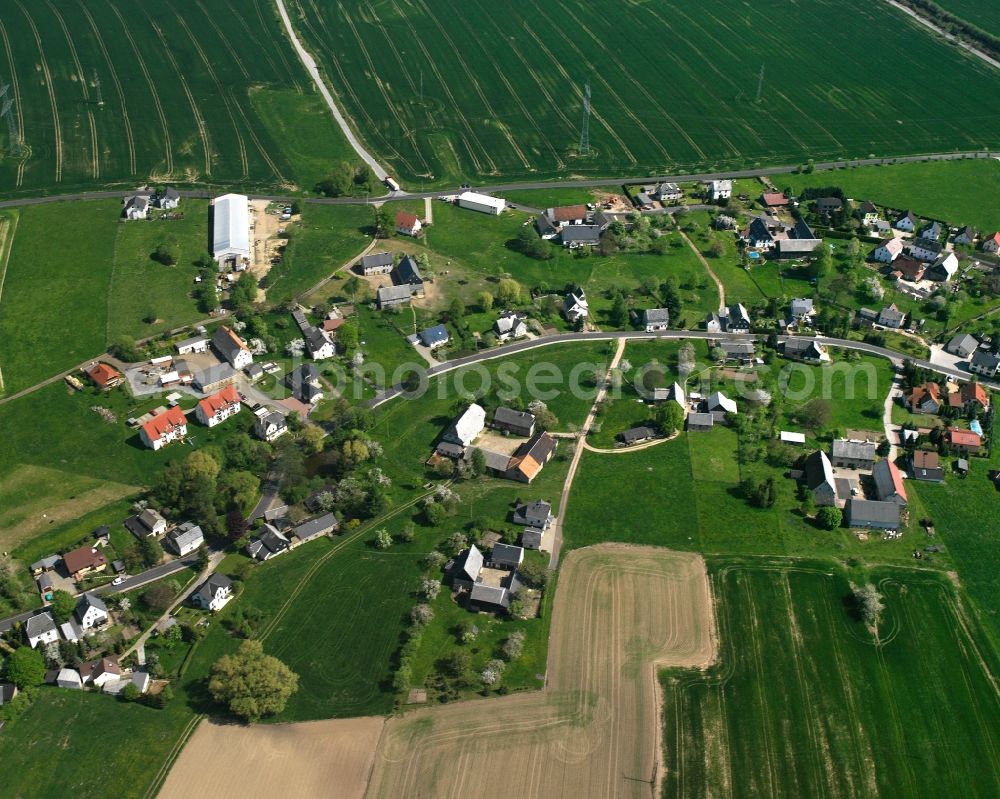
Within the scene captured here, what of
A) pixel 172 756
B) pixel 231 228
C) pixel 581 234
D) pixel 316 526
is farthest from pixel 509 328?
pixel 172 756

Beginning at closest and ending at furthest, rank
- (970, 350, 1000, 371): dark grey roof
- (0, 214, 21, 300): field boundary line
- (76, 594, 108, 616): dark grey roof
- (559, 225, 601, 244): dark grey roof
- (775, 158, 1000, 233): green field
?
(76, 594, 108, 616): dark grey roof < (970, 350, 1000, 371): dark grey roof < (0, 214, 21, 300): field boundary line < (559, 225, 601, 244): dark grey roof < (775, 158, 1000, 233): green field

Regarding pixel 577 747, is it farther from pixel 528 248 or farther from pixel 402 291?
pixel 528 248

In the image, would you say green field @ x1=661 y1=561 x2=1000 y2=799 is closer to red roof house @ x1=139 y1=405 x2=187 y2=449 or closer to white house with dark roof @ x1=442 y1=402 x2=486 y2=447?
white house with dark roof @ x1=442 y1=402 x2=486 y2=447

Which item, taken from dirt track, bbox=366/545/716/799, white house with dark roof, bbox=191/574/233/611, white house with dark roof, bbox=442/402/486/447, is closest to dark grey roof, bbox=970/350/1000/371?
dirt track, bbox=366/545/716/799

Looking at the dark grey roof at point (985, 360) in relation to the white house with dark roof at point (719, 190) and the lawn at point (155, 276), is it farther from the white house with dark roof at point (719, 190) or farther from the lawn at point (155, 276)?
the lawn at point (155, 276)

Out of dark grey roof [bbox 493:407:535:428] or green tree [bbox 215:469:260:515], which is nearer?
green tree [bbox 215:469:260:515]

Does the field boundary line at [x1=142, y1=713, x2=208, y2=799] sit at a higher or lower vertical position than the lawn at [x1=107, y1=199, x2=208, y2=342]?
lower

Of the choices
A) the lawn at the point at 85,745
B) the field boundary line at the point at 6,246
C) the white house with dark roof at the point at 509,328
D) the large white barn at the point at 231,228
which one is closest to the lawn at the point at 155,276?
the large white barn at the point at 231,228

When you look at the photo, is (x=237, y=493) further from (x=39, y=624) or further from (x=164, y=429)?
(x=39, y=624)
